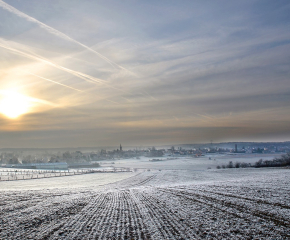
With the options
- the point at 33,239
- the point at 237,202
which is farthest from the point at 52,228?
the point at 237,202

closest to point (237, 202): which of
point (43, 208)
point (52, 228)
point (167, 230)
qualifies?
point (167, 230)

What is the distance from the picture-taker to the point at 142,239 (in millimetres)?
11578

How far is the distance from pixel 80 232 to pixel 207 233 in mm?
Result: 6684

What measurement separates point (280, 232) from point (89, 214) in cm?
1177

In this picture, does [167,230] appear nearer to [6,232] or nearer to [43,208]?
[6,232]

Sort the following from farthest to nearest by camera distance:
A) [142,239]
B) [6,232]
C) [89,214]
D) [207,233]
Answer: [89,214]
[6,232]
[207,233]
[142,239]

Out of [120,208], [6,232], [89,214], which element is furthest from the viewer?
[120,208]

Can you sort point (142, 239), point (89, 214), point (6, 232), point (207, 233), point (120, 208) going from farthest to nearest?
1. point (120, 208)
2. point (89, 214)
3. point (6, 232)
4. point (207, 233)
5. point (142, 239)

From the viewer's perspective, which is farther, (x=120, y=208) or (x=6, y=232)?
(x=120, y=208)

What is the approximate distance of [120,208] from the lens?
18859 millimetres

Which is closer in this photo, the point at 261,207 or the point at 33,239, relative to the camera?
the point at 33,239

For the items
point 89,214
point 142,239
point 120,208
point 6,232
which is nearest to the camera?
point 142,239

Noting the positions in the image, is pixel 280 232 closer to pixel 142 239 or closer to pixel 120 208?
pixel 142 239

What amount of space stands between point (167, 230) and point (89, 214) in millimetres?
6574
